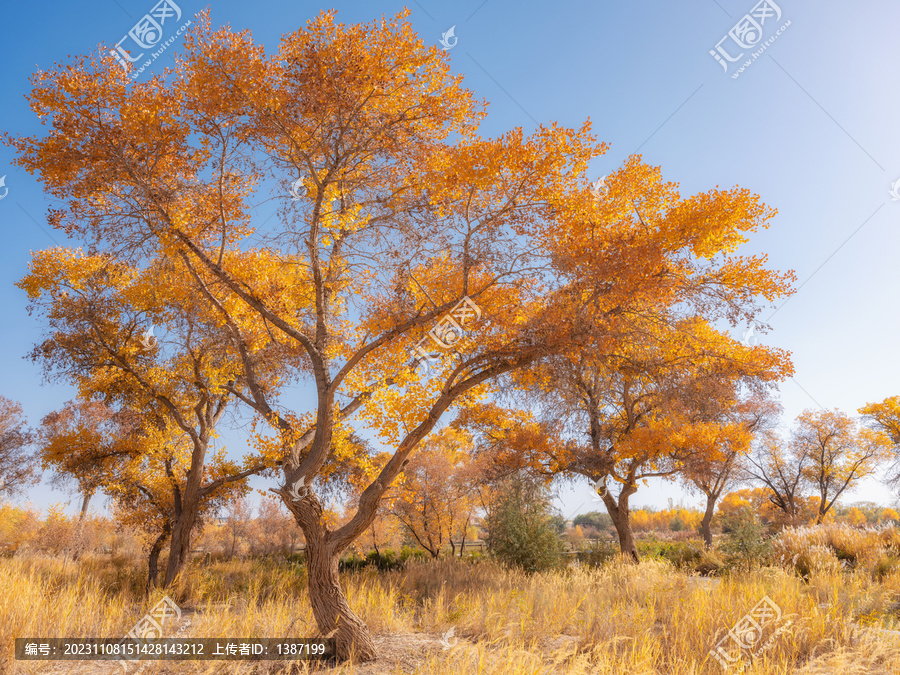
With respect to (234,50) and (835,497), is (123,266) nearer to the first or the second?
(234,50)

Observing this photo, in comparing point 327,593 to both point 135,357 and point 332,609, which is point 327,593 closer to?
point 332,609

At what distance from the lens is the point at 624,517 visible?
15.1 metres

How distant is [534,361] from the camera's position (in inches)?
283

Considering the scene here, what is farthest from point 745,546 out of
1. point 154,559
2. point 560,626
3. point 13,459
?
point 13,459

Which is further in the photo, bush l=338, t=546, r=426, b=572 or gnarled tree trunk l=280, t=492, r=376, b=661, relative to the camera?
bush l=338, t=546, r=426, b=572

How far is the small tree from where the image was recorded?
13.6 m

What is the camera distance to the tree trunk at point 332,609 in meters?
5.92

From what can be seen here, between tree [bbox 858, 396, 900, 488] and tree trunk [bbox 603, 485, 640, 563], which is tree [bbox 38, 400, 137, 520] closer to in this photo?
tree trunk [bbox 603, 485, 640, 563]

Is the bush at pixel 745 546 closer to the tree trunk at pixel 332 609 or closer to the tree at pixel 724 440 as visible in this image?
the tree at pixel 724 440

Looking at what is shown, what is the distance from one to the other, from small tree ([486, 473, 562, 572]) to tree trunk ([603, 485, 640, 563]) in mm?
2210

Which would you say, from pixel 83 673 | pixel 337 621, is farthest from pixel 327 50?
pixel 83 673

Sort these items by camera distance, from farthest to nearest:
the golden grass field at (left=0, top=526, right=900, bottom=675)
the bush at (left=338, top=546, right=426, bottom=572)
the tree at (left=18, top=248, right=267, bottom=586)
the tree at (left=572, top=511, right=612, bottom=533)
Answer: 1. the tree at (left=572, top=511, right=612, bottom=533)
2. the bush at (left=338, top=546, right=426, bottom=572)
3. the tree at (left=18, top=248, right=267, bottom=586)
4. the golden grass field at (left=0, top=526, right=900, bottom=675)

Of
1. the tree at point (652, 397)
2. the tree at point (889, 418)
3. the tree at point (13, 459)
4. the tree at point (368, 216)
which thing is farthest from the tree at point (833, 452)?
the tree at point (13, 459)

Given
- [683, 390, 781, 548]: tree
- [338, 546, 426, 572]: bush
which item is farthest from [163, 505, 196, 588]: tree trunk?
[683, 390, 781, 548]: tree
